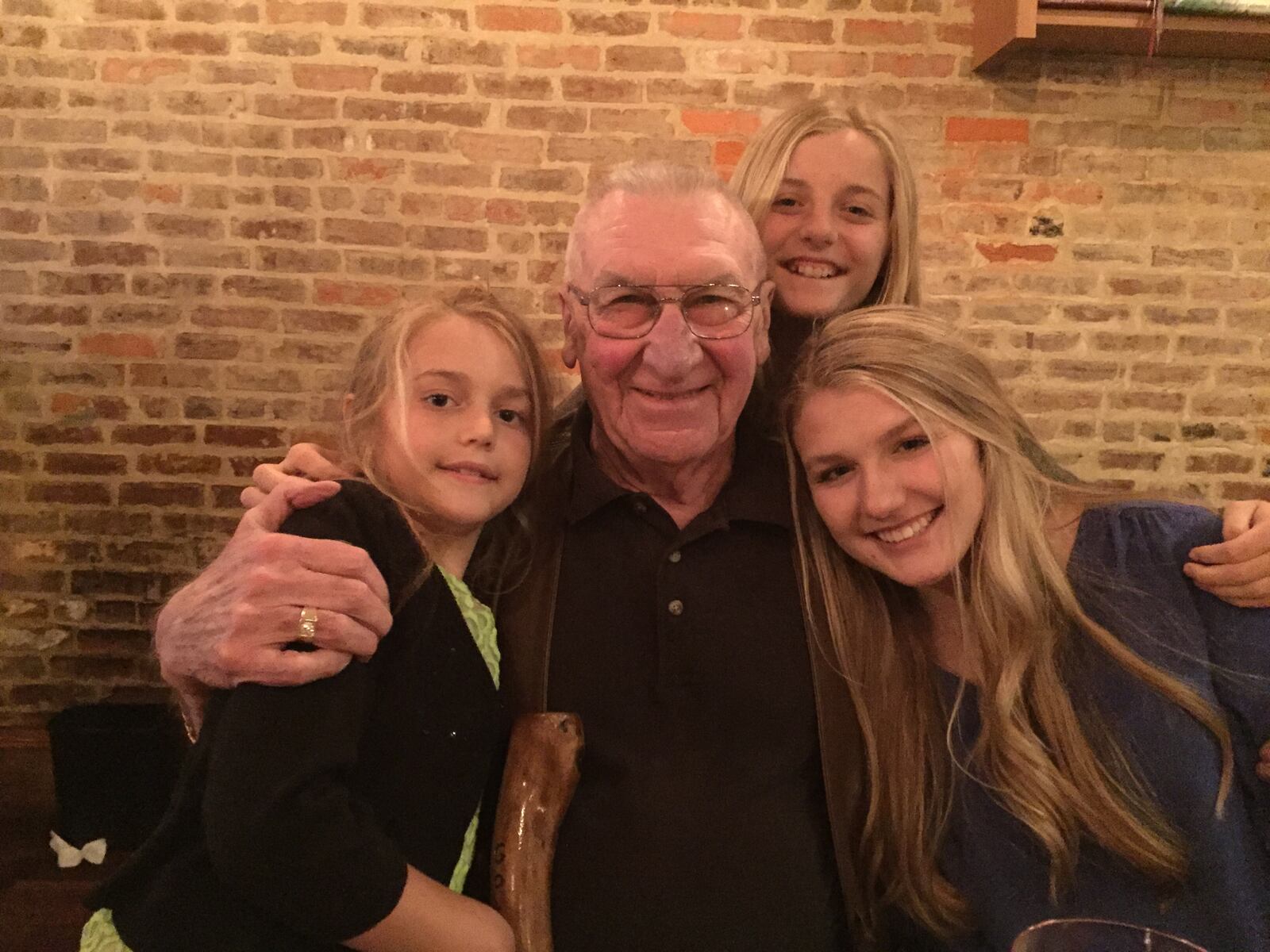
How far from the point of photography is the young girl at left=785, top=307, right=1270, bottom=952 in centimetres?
120

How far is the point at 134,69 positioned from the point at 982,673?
3.08 meters

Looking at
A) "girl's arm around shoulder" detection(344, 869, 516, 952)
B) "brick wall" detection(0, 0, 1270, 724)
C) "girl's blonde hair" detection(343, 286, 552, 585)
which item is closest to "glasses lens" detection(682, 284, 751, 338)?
"girl's blonde hair" detection(343, 286, 552, 585)

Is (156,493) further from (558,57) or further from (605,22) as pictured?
(605,22)

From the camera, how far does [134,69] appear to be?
9.25 feet

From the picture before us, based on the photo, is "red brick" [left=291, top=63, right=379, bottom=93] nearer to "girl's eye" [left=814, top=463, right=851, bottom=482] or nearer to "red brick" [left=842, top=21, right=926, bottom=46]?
"red brick" [left=842, top=21, right=926, bottom=46]

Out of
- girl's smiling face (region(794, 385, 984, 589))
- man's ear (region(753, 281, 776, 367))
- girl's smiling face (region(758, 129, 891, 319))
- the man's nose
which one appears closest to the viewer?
girl's smiling face (region(794, 385, 984, 589))

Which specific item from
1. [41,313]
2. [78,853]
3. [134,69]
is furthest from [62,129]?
[78,853]

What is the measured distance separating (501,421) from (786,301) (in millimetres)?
865

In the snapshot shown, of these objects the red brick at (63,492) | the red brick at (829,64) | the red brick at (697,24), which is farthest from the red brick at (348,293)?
the red brick at (829,64)

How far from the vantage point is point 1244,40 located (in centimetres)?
271

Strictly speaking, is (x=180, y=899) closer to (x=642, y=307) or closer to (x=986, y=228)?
(x=642, y=307)

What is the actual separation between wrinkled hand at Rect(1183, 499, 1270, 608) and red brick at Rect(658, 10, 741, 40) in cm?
227

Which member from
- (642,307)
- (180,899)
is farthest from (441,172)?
(180,899)

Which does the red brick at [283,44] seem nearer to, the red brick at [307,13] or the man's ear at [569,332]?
the red brick at [307,13]
